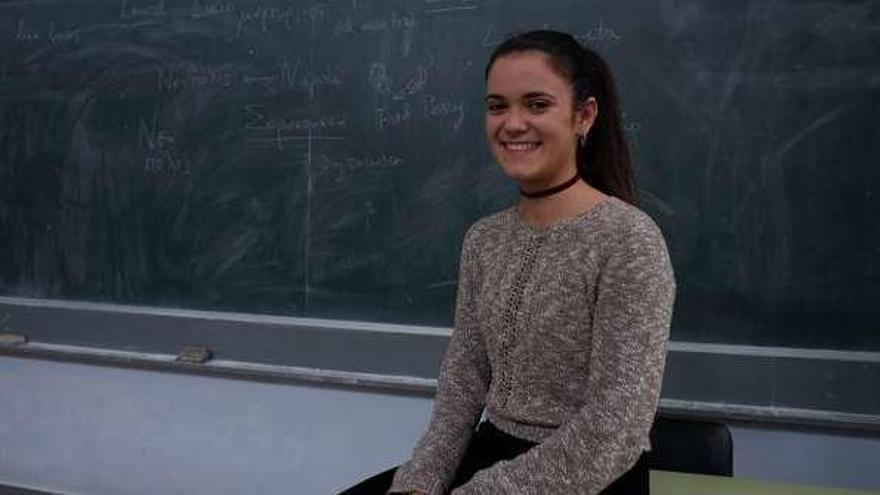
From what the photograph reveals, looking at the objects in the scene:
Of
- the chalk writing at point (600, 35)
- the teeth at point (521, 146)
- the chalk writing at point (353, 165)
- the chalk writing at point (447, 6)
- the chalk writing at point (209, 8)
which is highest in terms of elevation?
the chalk writing at point (209, 8)

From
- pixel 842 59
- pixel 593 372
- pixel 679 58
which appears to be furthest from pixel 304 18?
pixel 593 372

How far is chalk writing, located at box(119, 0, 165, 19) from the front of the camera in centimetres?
248

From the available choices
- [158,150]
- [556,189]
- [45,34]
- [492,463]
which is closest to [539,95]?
[556,189]

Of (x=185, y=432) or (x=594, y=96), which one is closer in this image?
(x=594, y=96)

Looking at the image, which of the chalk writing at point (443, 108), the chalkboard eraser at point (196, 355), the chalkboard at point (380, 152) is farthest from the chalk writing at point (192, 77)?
the chalkboard eraser at point (196, 355)

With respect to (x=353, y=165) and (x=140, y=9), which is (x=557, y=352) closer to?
(x=353, y=165)

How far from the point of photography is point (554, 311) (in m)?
1.23

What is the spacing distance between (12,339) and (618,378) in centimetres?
225

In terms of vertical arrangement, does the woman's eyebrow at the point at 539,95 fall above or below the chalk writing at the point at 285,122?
below

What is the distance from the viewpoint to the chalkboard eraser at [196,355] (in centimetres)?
245

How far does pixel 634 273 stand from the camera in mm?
1145

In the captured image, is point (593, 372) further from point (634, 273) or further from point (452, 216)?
point (452, 216)

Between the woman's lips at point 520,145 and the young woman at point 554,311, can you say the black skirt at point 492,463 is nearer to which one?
the young woman at point 554,311

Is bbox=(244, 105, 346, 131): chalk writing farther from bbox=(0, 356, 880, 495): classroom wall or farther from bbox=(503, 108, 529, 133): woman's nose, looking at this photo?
bbox=(503, 108, 529, 133): woman's nose
